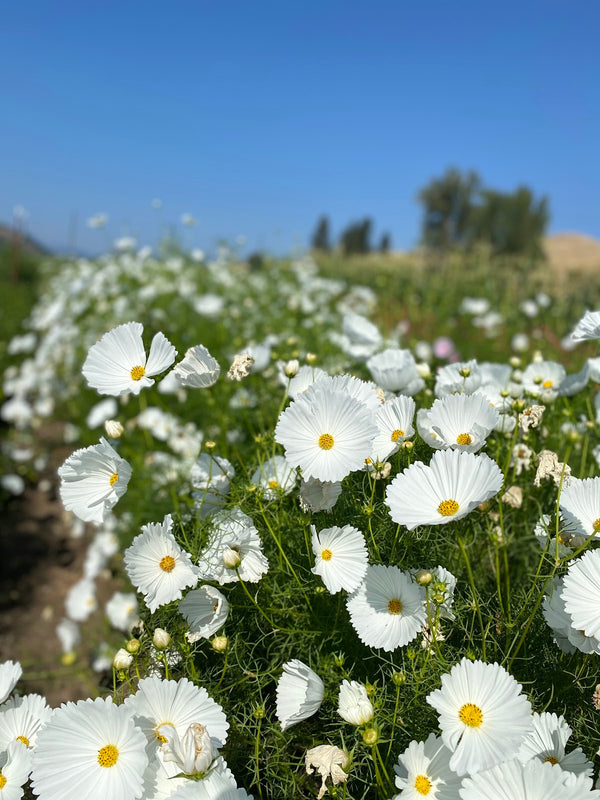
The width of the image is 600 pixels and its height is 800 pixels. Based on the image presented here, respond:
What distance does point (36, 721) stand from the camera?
0.98m

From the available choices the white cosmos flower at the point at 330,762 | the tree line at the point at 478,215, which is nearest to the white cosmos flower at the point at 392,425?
the white cosmos flower at the point at 330,762

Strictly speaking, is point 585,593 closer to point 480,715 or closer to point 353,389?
point 480,715

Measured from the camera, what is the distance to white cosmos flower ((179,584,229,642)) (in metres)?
0.95

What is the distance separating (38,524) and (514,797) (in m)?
3.36

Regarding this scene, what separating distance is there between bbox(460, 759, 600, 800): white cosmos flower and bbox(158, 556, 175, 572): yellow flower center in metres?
0.51

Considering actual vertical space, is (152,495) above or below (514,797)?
above

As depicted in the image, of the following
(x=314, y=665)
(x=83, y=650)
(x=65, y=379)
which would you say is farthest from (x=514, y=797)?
(x=65, y=379)

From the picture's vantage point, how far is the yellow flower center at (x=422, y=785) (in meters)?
0.77

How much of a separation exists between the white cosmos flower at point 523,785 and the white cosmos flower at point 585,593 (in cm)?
18

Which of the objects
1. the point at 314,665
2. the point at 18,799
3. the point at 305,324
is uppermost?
the point at 305,324

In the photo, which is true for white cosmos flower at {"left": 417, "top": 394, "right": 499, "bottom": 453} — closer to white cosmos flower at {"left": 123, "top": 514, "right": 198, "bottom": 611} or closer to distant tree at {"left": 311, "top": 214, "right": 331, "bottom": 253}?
white cosmos flower at {"left": 123, "top": 514, "right": 198, "bottom": 611}

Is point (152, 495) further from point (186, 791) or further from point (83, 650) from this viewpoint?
point (186, 791)

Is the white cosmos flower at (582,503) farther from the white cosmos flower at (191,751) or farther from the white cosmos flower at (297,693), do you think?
the white cosmos flower at (191,751)

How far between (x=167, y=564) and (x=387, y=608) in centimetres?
36
